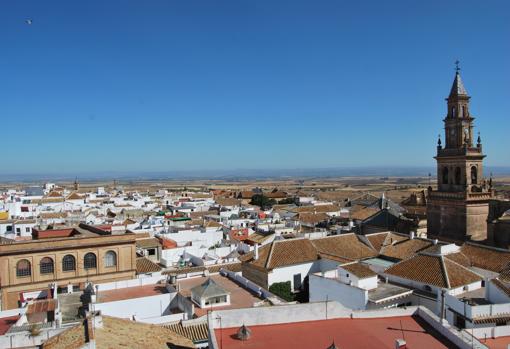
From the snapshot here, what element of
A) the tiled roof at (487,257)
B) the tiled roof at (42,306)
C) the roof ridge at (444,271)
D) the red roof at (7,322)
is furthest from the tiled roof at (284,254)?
the red roof at (7,322)

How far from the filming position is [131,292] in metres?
22.8

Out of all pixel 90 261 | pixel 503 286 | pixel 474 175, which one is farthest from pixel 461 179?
pixel 90 261

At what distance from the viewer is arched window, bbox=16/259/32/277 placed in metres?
25.6

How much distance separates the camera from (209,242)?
129ft

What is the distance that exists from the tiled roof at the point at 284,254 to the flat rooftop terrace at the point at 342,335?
1201cm

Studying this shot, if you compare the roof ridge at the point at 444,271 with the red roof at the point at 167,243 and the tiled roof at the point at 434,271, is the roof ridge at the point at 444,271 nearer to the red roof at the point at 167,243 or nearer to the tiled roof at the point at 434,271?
the tiled roof at the point at 434,271

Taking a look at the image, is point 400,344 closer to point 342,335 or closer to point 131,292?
point 342,335

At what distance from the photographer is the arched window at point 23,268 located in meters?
25.6

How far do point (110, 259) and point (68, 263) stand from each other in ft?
7.93

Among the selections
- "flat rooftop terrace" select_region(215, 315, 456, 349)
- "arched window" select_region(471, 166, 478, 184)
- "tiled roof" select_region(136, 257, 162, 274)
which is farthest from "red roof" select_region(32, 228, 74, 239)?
"arched window" select_region(471, 166, 478, 184)

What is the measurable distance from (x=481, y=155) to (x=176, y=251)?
22559 mm

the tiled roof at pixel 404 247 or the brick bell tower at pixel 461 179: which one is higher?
the brick bell tower at pixel 461 179

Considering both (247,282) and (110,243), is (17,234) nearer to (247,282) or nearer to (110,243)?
(110,243)

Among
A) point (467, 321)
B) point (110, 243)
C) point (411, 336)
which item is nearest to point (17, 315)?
point (110, 243)
